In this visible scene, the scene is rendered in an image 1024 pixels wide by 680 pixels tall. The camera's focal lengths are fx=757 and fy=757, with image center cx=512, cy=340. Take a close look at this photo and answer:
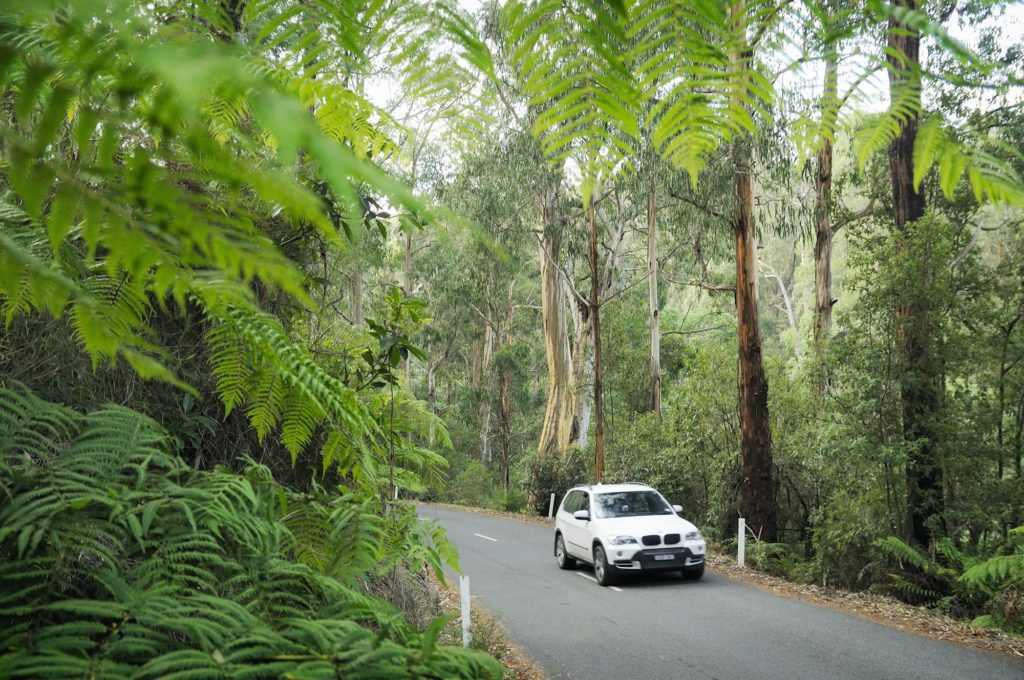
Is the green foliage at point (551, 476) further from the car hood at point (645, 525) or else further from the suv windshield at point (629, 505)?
the car hood at point (645, 525)

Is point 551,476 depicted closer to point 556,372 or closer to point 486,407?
point 556,372

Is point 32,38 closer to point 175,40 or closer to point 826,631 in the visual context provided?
point 175,40

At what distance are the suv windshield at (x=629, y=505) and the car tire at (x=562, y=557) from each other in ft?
5.29

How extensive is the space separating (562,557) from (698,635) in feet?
18.9

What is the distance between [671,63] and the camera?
4.97ft

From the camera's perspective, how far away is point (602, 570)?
12828 mm

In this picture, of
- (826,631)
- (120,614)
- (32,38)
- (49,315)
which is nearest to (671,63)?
(32,38)

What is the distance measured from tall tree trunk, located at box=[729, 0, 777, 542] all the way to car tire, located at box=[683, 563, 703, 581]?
126 inches

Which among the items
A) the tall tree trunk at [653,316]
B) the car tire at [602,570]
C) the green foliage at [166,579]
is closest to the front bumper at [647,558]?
the car tire at [602,570]

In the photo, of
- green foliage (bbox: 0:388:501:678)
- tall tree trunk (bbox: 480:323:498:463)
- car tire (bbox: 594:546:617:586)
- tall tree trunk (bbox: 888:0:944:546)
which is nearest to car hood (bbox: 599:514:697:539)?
car tire (bbox: 594:546:617:586)

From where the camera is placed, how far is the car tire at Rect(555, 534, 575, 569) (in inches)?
579

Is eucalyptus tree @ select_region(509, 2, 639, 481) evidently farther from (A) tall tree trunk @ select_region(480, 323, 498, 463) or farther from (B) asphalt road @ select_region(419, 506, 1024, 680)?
(A) tall tree trunk @ select_region(480, 323, 498, 463)

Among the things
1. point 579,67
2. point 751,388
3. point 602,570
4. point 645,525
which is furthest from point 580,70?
point 751,388

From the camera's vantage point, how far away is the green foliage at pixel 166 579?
59.5 inches
